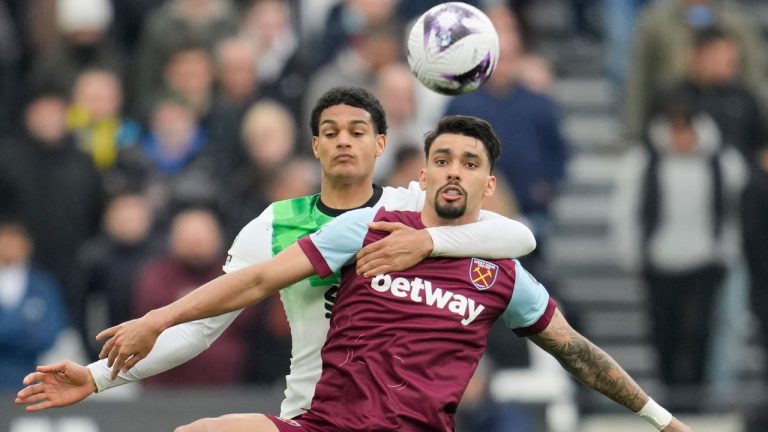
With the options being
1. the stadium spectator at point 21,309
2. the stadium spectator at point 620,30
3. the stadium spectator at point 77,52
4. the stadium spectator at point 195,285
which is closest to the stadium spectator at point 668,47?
the stadium spectator at point 620,30

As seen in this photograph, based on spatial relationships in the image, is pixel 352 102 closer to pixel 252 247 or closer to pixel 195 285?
pixel 252 247

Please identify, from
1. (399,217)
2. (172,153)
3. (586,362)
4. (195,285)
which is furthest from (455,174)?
(172,153)

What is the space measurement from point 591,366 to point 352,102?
1614mm

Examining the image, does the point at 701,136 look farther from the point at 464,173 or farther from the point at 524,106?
the point at 464,173

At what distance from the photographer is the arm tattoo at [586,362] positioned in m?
8.67

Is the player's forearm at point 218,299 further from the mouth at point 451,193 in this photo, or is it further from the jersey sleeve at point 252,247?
the mouth at point 451,193

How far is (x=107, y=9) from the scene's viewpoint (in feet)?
53.2

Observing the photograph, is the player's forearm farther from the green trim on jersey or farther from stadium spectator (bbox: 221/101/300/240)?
stadium spectator (bbox: 221/101/300/240)

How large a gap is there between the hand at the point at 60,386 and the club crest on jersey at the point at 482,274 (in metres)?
1.76

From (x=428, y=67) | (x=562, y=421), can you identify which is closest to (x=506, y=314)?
(x=428, y=67)

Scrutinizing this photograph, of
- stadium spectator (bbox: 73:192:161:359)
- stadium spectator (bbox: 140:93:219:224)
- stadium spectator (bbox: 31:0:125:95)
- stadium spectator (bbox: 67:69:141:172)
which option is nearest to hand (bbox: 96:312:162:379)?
stadium spectator (bbox: 73:192:161:359)

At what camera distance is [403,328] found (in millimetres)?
8266

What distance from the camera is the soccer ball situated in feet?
29.3

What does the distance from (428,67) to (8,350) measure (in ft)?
19.4
